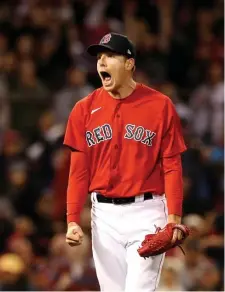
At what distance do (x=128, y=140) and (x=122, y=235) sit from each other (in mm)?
499

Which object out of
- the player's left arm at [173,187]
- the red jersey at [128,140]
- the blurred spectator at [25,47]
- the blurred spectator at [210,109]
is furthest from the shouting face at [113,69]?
the blurred spectator at [25,47]

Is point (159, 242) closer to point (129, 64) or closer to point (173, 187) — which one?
point (173, 187)

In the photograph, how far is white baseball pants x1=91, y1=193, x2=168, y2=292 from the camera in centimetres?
509

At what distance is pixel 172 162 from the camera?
508 centimetres

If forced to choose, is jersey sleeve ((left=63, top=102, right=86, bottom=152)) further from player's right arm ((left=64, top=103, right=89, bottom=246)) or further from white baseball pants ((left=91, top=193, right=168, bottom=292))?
white baseball pants ((left=91, top=193, right=168, bottom=292))

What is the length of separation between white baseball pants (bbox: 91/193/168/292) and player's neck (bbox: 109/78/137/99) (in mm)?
550

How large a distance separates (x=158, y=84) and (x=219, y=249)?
2.46m

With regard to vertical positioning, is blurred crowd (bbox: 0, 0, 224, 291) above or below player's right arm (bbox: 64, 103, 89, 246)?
below

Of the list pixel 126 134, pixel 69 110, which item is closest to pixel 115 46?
pixel 126 134

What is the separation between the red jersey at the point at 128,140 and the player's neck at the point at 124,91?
0.02 m

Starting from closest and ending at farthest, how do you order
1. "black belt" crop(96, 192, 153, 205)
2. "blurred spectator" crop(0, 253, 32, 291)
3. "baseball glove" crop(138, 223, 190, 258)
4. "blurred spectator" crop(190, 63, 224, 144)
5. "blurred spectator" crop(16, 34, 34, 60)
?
"baseball glove" crop(138, 223, 190, 258)
"black belt" crop(96, 192, 153, 205)
"blurred spectator" crop(0, 253, 32, 291)
"blurred spectator" crop(190, 63, 224, 144)
"blurred spectator" crop(16, 34, 34, 60)

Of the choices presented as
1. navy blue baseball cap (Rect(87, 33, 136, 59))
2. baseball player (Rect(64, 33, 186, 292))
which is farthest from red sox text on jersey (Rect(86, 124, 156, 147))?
navy blue baseball cap (Rect(87, 33, 136, 59))

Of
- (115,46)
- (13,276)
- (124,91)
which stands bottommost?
(13,276)

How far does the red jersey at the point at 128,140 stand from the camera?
Result: 5098 mm
